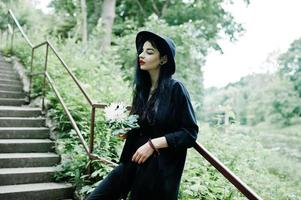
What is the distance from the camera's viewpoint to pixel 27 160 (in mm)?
4098

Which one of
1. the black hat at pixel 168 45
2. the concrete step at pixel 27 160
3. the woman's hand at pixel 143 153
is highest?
the black hat at pixel 168 45

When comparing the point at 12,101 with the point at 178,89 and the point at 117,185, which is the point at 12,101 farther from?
the point at 178,89

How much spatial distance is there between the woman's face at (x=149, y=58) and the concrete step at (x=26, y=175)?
253 centimetres

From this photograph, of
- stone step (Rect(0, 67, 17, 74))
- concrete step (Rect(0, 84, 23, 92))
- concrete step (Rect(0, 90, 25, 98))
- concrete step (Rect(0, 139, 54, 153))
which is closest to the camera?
concrete step (Rect(0, 139, 54, 153))

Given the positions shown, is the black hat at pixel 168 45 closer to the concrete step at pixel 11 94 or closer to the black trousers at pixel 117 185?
the black trousers at pixel 117 185

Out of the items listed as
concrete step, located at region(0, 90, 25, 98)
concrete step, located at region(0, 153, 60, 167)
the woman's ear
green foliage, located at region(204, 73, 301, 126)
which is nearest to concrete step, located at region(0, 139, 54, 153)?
concrete step, located at region(0, 153, 60, 167)

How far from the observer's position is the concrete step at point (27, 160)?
13.1 ft

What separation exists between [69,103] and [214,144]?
2.30 m

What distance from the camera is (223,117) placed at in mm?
5301

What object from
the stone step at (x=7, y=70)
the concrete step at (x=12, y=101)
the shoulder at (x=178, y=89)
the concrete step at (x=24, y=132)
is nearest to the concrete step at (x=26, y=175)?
the concrete step at (x=24, y=132)

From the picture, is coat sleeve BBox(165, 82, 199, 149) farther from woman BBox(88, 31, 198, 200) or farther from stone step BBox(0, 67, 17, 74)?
stone step BBox(0, 67, 17, 74)

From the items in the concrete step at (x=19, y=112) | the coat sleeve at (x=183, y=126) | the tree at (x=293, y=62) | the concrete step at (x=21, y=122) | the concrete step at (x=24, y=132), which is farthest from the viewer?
the tree at (x=293, y=62)

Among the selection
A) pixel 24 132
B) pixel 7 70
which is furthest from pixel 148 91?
pixel 7 70

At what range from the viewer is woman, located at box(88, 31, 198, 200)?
5.72 ft
